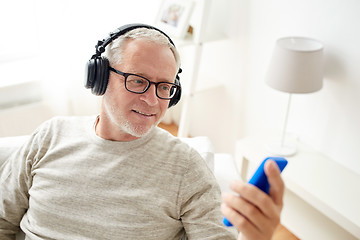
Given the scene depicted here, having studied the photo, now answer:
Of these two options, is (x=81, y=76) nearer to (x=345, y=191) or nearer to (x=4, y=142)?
(x=4, y=142)

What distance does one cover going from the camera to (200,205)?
1.24 metres

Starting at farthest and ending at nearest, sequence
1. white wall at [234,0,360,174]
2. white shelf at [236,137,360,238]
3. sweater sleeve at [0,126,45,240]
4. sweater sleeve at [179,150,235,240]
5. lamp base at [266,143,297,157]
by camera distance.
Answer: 1. lamp base at [266,143,297,157]
2. white wall at [234,0,360,174]
3. white shelf at [236,137,360,238]
4. sweater sleeve at [0,126,45,240]
5. sweater sleeve at [179,150,235,240]

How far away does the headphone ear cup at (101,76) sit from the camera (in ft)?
4.38

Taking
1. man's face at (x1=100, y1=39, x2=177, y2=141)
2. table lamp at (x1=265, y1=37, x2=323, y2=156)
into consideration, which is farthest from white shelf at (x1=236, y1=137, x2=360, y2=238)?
man's face at (x1=100, y1=39, x2=177, y2=141)

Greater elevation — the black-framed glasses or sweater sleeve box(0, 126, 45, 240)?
the black-framed glasses

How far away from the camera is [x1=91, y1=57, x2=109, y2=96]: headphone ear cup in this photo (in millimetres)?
1336

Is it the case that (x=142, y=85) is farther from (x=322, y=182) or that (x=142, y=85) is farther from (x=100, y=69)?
(x=322, y=182)

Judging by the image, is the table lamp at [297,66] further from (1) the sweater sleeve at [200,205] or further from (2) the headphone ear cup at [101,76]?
(2) the headphone ear cup at [101,76]

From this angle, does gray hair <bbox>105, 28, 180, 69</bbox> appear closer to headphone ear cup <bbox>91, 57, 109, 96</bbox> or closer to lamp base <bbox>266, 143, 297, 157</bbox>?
headphone ear cup <bbox>91, 57, 109, 96</bbox>

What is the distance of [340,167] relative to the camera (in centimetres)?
211

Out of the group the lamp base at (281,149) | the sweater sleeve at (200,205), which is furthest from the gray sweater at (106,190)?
the lamp base at (281,149)

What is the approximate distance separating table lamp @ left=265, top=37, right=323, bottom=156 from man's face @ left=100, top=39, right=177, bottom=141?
741 mm

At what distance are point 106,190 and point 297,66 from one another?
108cm

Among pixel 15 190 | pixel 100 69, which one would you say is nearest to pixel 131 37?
pixel 100 69
